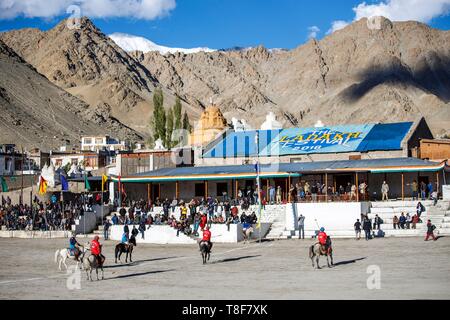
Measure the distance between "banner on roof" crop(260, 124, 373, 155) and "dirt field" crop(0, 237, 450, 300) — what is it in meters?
19.1

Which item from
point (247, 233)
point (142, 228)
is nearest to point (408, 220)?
point (247, 233)

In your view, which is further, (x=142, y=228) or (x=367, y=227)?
(x=142, y=228)

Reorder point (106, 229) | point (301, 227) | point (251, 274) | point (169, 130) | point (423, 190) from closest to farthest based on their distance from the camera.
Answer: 1. point (251, 274)
2. point (301, 227)
3. point (106, 229)
4. point (423, 190)
5. point (169, 130)

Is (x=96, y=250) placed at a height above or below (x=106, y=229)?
below

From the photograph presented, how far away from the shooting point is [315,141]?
59656 mm

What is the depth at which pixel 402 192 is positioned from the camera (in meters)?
47.5

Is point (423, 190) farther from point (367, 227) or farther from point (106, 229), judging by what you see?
point (106, 229)

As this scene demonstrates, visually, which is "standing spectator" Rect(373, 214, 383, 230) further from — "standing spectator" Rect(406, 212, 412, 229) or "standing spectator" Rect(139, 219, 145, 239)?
"standing spectator" Rect(139, 219, 145, 239)

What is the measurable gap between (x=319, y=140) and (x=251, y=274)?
3429 cm

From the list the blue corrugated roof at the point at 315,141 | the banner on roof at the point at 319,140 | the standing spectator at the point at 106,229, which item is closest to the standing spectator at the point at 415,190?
the blue corrugated roof at the point at 315,141

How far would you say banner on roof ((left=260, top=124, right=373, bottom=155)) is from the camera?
5738cm

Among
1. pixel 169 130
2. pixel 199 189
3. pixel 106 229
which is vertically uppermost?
pixel 169 130
